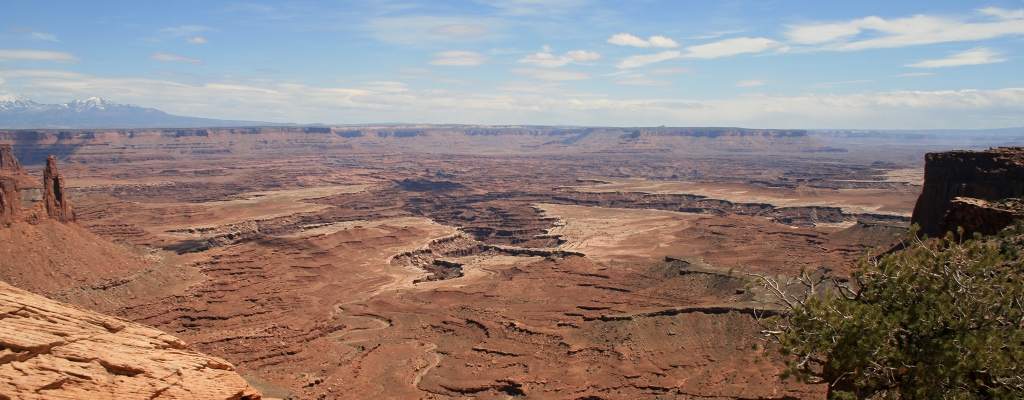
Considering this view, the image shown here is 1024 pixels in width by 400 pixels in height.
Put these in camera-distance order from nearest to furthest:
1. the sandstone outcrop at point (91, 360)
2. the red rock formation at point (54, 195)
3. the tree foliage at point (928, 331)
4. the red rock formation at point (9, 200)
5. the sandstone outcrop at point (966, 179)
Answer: the sandstone outcrop at point (91, 360)
the tree foliage at point (928, 331)
the red rock formation at point (9, 200)
the sandstone outcrop at point (966, 179)
the red rock formation at point (54, 195)

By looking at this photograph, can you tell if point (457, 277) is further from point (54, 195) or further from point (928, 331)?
point (928, 331)

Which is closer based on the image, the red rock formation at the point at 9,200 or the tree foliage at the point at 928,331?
the tree foliage at the point at 928,331

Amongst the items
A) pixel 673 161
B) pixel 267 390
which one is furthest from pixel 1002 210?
pixel 673 161

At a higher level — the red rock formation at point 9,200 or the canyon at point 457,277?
the red rock formation at point 9,200

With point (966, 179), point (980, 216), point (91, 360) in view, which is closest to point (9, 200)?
point (91, 360)

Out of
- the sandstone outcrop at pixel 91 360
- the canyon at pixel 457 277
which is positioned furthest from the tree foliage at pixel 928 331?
the sandstone outcrop at pixel 91 360

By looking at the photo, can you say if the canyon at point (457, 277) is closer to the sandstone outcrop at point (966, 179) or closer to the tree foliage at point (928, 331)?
the sandstone outcrop at point (966, 179)
